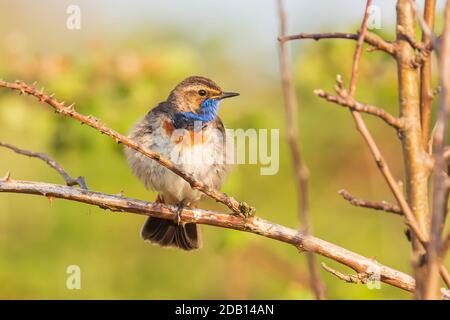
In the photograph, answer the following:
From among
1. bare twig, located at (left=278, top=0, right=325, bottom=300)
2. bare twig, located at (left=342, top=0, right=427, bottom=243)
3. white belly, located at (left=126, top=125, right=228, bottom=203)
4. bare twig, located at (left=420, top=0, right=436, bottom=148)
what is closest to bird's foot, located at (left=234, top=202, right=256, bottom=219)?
bare twig, located at (left=420, top=0, right=436, bottom=148)

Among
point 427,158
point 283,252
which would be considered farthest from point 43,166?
point 427,158

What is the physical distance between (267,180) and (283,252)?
0.95 metres

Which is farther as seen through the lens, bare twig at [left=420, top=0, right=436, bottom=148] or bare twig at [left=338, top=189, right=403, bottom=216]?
bare twig at [left=420, top=0, right=436, bottom=148]

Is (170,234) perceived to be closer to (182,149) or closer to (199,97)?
(182,149)

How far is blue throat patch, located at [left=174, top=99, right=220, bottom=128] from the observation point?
5203 mm

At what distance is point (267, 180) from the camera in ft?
26.1

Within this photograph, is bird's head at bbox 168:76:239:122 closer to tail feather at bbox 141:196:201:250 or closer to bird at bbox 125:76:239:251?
bird at bbox 125:76:239:251

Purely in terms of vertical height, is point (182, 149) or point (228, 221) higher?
point (182, 149)

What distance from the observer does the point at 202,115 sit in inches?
212

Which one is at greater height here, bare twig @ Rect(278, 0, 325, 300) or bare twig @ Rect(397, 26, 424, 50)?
bare twig @ Rect(397, 26, 424, 50)

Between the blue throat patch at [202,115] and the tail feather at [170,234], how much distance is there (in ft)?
2.42

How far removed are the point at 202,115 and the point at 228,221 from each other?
7.74 ft

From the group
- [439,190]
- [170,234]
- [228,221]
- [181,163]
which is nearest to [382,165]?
[439,190]

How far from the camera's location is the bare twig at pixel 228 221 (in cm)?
267
